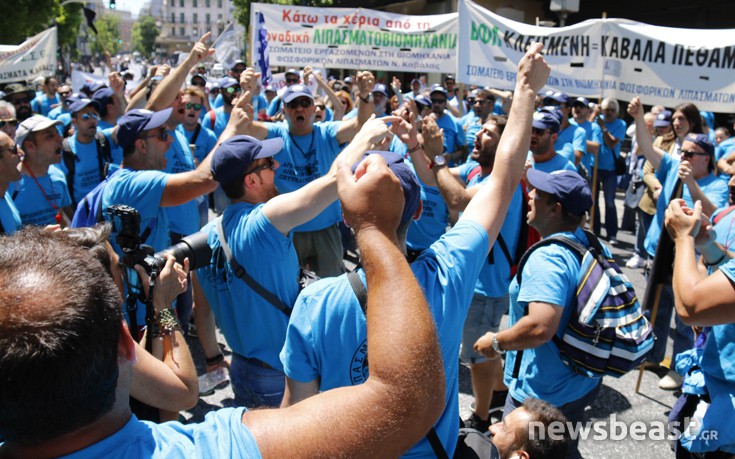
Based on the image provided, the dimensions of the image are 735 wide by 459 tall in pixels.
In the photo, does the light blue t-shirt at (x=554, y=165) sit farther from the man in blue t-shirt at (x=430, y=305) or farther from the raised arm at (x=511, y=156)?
the man in blue t-shirt at (x=430, y=305)

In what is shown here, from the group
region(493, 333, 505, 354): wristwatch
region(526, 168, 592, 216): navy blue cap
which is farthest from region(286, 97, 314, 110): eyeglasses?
region(493, 333, 505, 354): wristwatch

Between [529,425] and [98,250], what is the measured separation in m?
1.80

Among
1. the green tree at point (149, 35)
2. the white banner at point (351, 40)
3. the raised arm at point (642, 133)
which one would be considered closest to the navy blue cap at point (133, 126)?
the raised arm at point (642, 133)

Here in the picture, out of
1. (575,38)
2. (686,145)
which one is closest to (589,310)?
(686,145)

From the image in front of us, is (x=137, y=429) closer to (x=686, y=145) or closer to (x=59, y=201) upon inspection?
(x=59, y=201)

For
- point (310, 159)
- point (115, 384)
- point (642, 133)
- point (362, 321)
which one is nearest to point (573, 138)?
point (642, 133)

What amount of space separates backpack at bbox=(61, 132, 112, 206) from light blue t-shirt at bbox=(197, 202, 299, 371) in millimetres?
3007

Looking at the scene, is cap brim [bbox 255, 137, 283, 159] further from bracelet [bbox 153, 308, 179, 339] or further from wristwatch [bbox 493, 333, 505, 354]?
wristwatch [bbox 493, 333, 505, 354]

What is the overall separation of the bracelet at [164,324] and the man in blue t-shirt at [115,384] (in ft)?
2.70

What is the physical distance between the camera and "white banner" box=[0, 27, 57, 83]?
8.88 metres

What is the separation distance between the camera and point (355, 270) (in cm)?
199

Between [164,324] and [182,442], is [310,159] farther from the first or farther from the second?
[182,442]

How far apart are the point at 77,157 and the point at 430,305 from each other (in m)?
4.95

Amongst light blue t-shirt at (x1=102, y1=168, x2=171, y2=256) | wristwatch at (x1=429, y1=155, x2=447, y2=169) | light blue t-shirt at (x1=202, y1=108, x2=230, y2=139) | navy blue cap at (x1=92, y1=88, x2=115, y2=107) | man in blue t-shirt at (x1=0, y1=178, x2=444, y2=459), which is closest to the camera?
man in blue t-shirt at (x1=0, y1=178, x2=444, y2=459)
